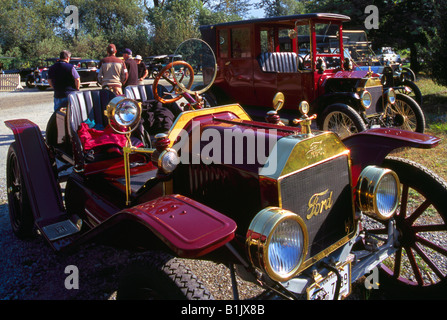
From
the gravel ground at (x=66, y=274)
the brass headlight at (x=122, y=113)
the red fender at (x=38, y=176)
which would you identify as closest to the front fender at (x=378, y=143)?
the gravel ground at (x=66, y=274)

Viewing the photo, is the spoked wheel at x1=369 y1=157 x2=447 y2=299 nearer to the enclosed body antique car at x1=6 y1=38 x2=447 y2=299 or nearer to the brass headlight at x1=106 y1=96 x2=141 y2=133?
the enclosed body antique car at x1=6 y1=38 x2=447 y2=299

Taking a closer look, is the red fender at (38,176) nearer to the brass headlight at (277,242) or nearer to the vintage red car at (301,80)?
the brass headlight at (277,242)

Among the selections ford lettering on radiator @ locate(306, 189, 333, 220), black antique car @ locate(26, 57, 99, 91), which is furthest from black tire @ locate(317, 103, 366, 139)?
black antique car @ locate(26, 57, 99, 91)

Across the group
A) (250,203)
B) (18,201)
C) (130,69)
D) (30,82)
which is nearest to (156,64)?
(30,82)

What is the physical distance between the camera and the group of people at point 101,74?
5973 millimetres

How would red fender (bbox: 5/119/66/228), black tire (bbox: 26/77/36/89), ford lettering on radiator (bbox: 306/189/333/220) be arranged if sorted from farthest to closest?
1. black tire (bbox: 26/77/36/89)
2. red fender (bbox: 5/119/66/228)
3. ford lettering on radiator (bbox: 306/189/333/220)

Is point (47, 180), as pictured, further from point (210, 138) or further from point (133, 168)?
point (210, 138)

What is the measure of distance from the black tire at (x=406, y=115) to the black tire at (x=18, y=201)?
5436 mm

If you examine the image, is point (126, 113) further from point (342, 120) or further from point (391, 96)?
point (391, 96)

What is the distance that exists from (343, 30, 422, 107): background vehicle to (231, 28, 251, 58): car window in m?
2.48

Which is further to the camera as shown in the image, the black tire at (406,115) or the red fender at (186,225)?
the black tire at (406,115)

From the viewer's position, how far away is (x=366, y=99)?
568 centimetres

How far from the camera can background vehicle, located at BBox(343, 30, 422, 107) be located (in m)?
6.77
